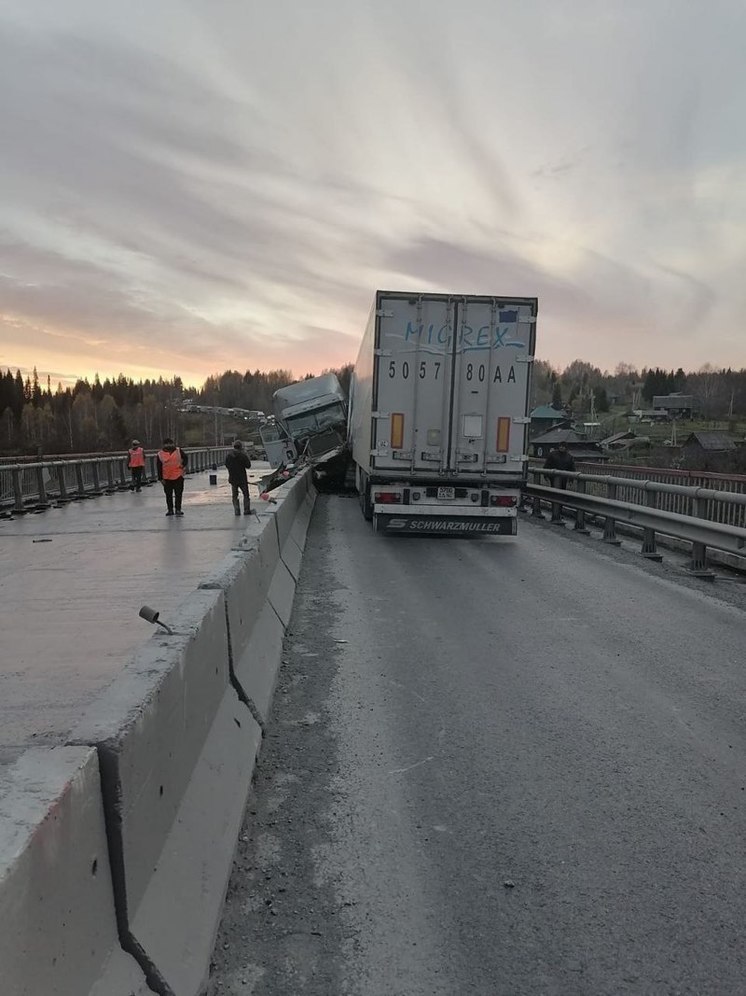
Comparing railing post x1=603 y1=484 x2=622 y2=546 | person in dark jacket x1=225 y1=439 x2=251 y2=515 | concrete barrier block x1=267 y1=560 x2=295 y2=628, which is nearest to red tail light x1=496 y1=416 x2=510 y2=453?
railing post x1=603 y1=484 x2=622 y2=546

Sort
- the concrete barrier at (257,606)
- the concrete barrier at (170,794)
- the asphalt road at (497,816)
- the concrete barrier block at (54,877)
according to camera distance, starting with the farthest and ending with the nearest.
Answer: the concrete barrier at (257,606) < the asphalt road at (497,816) < the concrete barrier at (170,794) < the concrete barrier block at (54,877)

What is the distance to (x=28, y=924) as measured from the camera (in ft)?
4.93

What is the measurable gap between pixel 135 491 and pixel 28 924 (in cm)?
2575

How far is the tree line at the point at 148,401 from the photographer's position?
124625mm

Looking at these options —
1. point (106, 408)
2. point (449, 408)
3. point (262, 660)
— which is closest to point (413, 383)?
point (449, 408)

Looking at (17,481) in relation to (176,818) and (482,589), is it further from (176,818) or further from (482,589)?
(176,818)

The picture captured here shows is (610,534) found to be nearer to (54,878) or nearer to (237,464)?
(237,464)

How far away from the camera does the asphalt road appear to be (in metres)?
2.46

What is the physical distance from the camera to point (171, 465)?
16594 millimetres

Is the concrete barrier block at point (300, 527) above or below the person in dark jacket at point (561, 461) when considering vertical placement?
below

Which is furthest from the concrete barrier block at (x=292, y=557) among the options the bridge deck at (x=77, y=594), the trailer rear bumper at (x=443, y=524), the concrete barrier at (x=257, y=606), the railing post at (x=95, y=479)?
the railing post at (x=95, y=479)

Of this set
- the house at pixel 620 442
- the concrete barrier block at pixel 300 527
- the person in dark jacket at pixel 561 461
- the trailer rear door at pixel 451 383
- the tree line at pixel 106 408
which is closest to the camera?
the concrete barrier block at pixel 300 527

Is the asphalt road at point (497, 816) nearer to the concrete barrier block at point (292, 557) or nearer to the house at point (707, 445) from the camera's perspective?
the concrete barrier block at point (292, 557)

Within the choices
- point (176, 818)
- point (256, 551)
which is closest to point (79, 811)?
point (176, 818)
